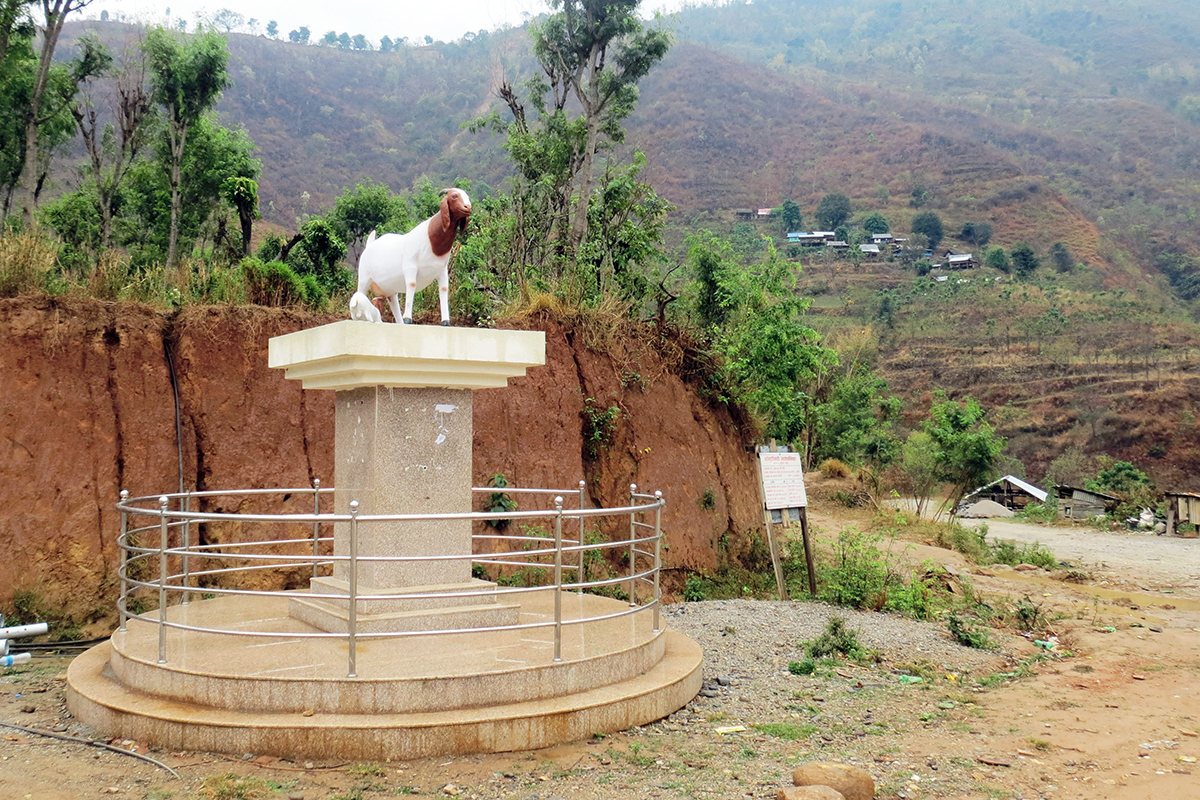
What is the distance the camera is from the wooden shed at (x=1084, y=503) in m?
28.2

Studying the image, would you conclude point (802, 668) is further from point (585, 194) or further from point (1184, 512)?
point (1184, 512)

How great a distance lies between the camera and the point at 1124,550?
20984 mm

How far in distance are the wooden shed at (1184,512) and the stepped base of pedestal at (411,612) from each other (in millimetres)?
24211

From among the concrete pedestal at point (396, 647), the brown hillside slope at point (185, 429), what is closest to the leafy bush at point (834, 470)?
the brown hillside slope at point (185, 429)

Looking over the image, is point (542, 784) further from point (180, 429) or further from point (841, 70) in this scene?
point (841, 70)

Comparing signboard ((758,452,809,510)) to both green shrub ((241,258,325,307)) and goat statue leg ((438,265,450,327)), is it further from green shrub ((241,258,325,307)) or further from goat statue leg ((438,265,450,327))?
green shrub ((241,258,325,307))

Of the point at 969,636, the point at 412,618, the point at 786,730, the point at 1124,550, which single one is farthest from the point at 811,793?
the point at 1124,550

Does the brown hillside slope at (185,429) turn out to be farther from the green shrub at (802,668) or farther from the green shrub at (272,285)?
the green shrub at (802,668)

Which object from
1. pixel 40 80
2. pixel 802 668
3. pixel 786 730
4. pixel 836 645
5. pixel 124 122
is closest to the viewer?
pixel 786 730

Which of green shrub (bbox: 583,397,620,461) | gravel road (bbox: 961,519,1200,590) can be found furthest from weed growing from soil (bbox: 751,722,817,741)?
gravel road (bbox: 961,519,1200,590)

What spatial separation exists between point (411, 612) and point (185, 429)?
15.9 ft

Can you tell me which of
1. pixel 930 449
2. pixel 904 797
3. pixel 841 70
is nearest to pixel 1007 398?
pixel 930 449

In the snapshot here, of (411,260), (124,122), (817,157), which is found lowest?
(411,260)

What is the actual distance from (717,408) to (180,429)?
7.59 meters
